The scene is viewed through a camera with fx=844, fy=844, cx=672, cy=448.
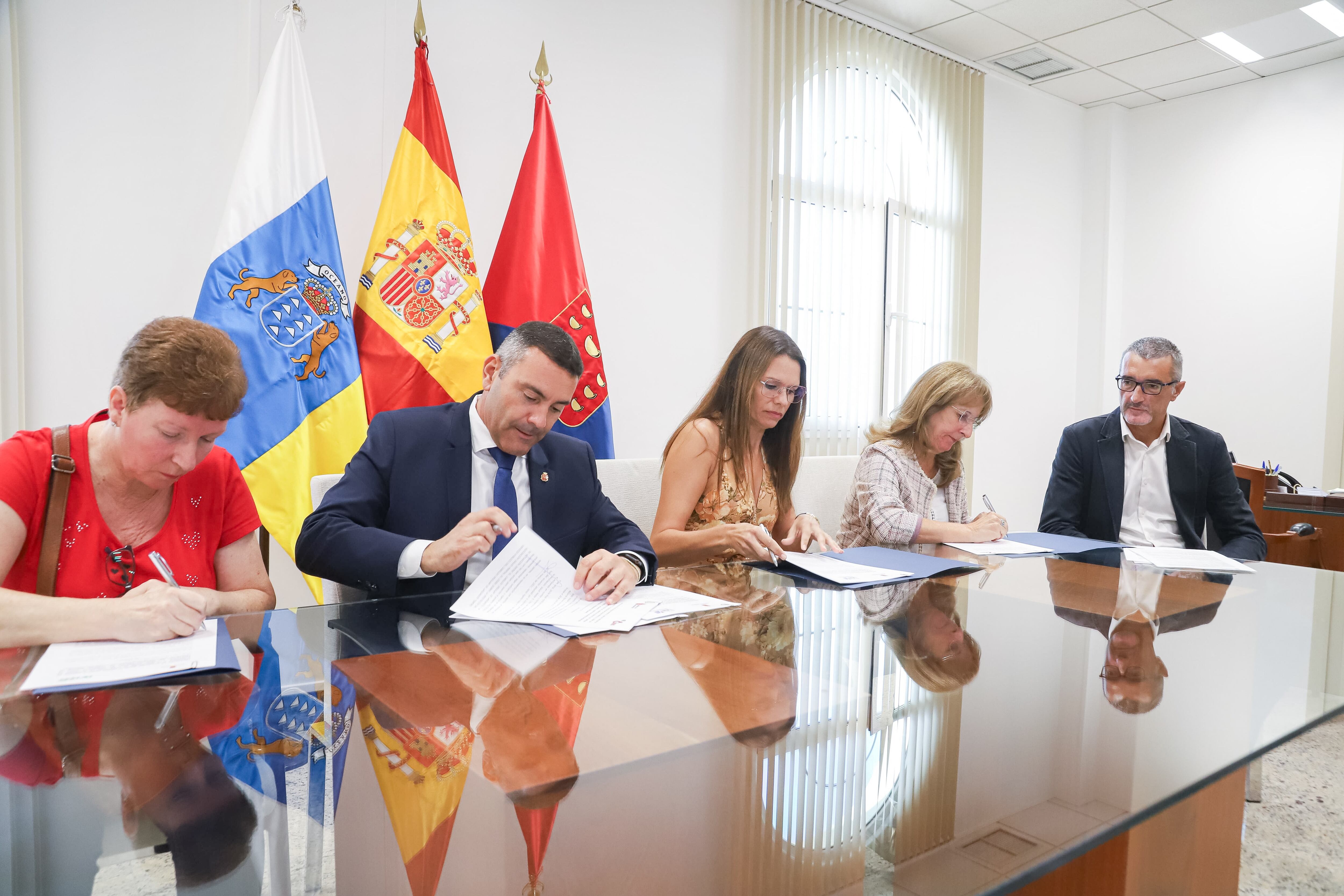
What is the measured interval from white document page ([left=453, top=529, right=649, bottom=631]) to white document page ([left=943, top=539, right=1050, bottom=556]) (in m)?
1.19

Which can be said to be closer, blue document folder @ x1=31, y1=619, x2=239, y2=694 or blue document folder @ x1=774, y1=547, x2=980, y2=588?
blue document folder @ x1=31, y1=619, x2=239, y2=694

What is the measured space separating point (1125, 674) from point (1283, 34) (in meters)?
5.34

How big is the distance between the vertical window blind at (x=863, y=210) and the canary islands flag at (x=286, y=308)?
90.5 inches

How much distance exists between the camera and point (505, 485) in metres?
1.91

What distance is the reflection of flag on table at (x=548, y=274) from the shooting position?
3.17m

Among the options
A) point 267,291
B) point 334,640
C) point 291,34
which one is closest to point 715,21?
point 291,34

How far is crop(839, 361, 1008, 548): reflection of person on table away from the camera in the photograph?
8.20 feet

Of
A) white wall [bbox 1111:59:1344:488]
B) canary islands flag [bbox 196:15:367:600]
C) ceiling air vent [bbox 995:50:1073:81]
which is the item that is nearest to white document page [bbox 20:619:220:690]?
canary islands flag [bbox 196:15:367:600]

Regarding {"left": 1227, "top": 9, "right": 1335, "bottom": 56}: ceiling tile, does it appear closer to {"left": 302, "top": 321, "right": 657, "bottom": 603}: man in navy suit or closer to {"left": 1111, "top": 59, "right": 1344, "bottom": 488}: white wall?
{"left": 1111, "top": 59, "right": 1344, "bottom": 488}: white wall

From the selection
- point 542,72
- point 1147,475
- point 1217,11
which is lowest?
point 1147,475

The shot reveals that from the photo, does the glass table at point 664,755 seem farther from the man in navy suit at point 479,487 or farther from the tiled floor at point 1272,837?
the man in navy suit at point 479,487

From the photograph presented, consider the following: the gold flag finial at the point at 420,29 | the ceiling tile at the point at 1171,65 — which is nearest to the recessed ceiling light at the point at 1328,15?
the ceiling tile at the point at 1171,65

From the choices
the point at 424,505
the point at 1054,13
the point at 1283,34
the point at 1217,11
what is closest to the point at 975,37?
the point at 1054,13

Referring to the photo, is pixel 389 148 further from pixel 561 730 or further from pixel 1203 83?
pixel 1203 83
